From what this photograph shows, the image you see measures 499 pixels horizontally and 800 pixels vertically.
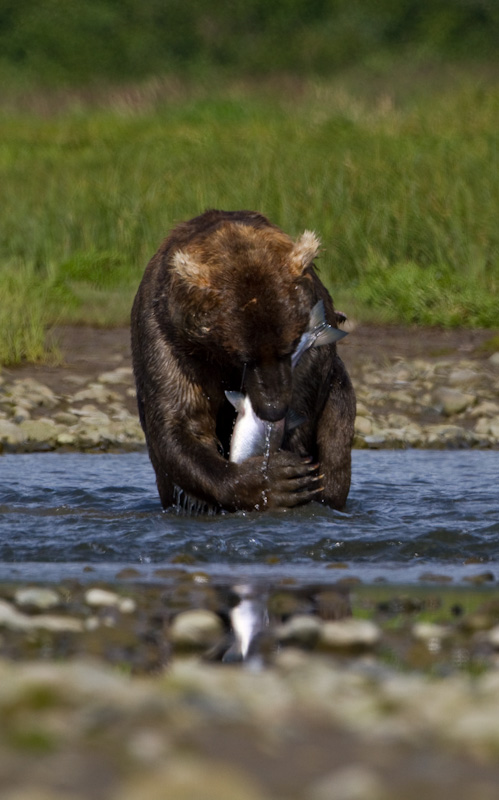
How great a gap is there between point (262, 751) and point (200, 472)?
295 cm

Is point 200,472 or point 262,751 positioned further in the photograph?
point 200,472

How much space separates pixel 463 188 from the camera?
451 inches

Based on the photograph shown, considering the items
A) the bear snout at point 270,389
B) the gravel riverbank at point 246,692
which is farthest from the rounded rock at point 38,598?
the bear snout at point 270,389

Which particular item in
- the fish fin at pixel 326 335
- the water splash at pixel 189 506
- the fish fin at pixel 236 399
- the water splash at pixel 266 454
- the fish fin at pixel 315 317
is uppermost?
the fish fin at pixel 315 317

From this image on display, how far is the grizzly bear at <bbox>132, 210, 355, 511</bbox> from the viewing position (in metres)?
4.50

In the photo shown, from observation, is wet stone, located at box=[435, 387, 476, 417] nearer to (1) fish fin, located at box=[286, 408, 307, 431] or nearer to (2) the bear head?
(1) fish fin, located at box=[286, 408, 307, 431]

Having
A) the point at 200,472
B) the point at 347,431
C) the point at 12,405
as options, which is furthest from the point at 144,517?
the point at 12,405

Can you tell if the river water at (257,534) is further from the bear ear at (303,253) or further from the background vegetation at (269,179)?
the background vegetation at (269,179)

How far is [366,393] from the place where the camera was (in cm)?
865

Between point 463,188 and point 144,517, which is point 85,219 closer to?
point 463,188

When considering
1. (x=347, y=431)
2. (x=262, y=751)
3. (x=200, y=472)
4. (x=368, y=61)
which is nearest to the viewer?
(x=262, y=751)

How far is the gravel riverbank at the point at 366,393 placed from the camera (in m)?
7.78

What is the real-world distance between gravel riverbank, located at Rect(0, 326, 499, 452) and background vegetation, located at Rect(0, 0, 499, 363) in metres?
0.38

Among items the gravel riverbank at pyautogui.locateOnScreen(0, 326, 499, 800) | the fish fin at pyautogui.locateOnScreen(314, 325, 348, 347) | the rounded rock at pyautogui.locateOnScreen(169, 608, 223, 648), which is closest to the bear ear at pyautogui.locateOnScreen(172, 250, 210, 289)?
the fish fin at pyautogui.locateOnScreen(314, 325, 348, 347)
